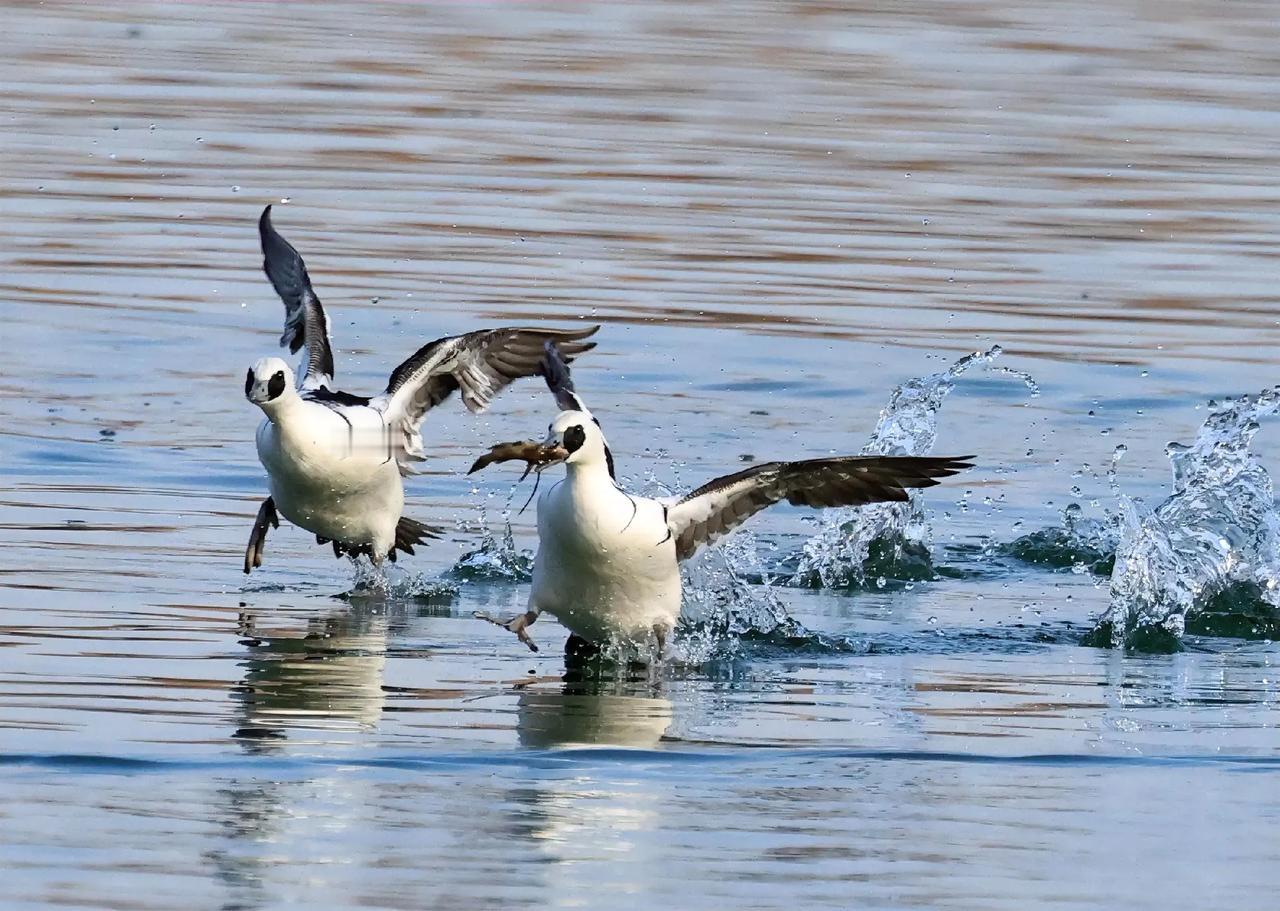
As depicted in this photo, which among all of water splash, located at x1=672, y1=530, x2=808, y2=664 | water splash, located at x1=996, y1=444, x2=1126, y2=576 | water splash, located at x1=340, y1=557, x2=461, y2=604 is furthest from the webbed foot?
water splash, located at x1=996, y1=444, x2=1126, y2=576

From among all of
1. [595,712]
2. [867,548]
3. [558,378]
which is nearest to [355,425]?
[558,378]

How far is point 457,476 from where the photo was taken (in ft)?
42.0

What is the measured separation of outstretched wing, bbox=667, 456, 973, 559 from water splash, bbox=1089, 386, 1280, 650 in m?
1.04

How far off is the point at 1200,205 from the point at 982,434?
6435 millimetres

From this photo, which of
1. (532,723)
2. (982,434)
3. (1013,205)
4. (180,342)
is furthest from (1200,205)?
(532,723)

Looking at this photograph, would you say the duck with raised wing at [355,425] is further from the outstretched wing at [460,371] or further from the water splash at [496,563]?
the water splash at [496,563]

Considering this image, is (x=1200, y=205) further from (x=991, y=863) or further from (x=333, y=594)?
(x=991, y=863)

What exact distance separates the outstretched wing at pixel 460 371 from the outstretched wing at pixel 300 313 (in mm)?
451

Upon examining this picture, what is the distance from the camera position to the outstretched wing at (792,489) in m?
9.30

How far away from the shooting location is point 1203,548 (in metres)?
10.6

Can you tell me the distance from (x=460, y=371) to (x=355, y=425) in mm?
770

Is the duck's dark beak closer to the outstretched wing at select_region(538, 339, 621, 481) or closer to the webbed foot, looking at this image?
the webbed foot

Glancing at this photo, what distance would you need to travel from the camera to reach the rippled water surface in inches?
263

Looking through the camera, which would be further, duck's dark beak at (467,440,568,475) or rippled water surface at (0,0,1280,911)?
duck's dark beak at (467,440,568,475)
